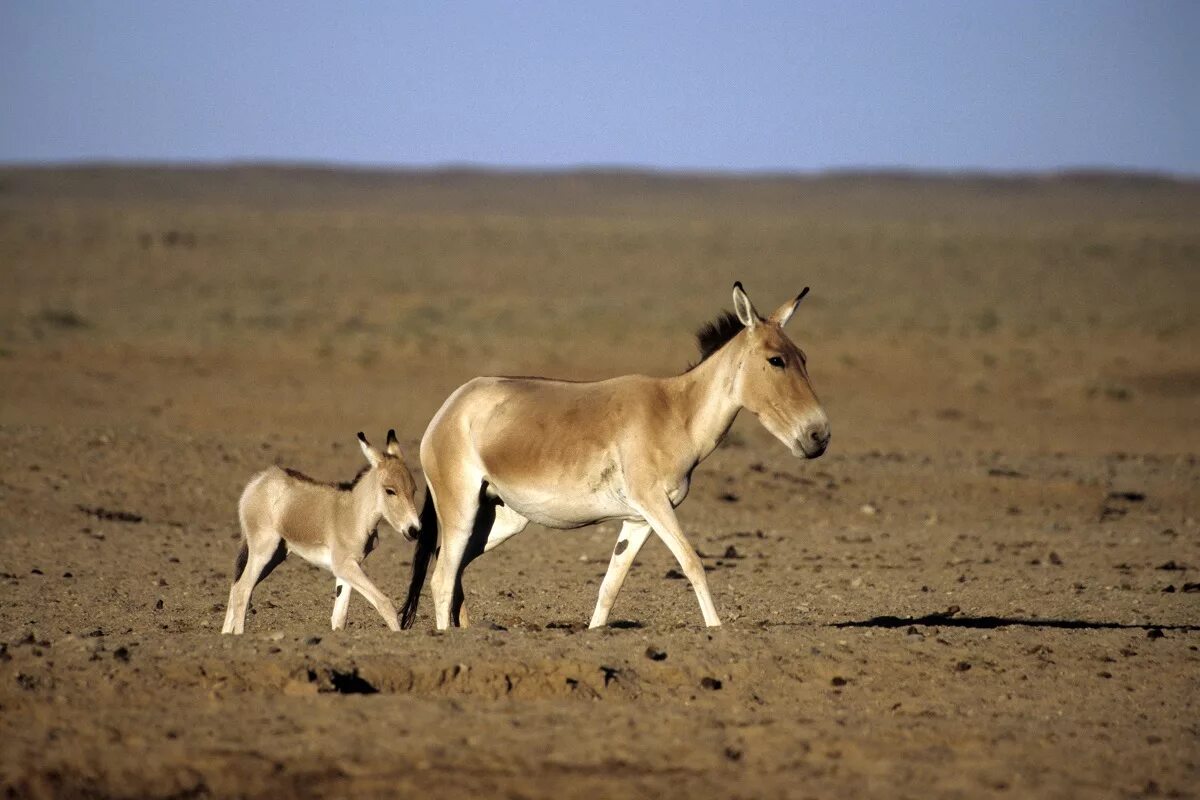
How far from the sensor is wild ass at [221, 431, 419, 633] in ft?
34.5

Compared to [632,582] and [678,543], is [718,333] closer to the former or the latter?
[678,543]

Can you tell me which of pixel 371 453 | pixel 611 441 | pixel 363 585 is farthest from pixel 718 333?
pixel 363 585

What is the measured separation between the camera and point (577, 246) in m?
67.8

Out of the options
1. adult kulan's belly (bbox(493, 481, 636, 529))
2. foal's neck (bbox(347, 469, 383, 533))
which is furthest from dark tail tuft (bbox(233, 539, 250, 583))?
adult kulan's belly (bbox(493, 481, 636, 529))

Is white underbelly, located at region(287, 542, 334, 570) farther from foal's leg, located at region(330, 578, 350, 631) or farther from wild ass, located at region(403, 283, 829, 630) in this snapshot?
wild ass, located at region(403, 283, 829, 630)

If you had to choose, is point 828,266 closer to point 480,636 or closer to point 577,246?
point 577,246

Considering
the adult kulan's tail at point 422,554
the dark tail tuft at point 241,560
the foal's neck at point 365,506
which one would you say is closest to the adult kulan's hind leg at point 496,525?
the adult kulan's tail at point 422,554

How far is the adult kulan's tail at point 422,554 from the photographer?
1016cm

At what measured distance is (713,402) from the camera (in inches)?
373

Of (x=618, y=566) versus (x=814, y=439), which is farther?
(x=618, y=566)

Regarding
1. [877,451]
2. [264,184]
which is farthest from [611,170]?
[877,451]

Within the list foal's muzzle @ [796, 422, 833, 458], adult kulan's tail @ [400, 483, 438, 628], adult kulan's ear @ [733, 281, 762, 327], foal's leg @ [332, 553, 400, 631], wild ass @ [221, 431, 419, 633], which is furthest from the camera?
wild ass @ [221, 431, 419, 633]

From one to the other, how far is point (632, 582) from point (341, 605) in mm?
3088

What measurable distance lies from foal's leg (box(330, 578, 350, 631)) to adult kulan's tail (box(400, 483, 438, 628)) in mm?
471
